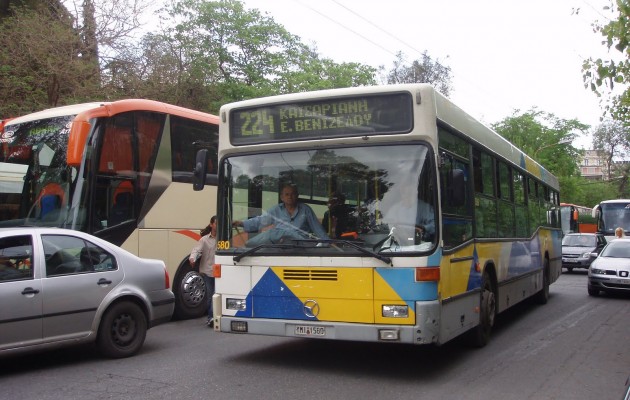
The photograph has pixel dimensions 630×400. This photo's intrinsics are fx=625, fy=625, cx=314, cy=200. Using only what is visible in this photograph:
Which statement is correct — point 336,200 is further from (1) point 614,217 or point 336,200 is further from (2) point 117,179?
(1) point 614,217

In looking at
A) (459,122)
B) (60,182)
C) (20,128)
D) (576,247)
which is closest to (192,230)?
(60,182)

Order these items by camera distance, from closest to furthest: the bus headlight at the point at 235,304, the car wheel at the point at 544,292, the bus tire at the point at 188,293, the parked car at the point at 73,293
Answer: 1. the parked car at the point at 73,293
2. the bus headlight at the point at 235,304
3. the bus tire at the point at 188,293
4. the car wheel at the point at 544,292

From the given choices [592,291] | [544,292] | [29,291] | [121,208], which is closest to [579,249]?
[592,291]

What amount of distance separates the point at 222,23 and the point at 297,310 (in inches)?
1254

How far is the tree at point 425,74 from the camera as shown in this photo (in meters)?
44.8

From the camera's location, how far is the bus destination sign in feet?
22.2

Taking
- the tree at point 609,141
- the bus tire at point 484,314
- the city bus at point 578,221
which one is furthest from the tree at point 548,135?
the bus tire at point 484,314

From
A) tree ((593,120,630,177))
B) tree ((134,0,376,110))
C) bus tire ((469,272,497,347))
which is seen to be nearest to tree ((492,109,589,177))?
tree ((134,0,376,110))

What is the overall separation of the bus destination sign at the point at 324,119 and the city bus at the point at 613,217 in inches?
1051

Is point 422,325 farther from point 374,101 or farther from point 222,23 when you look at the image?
point 222,23

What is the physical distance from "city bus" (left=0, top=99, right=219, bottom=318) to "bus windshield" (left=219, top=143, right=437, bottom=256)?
2671 mm

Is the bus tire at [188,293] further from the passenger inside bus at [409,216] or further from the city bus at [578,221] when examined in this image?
the city bus at [578,221]

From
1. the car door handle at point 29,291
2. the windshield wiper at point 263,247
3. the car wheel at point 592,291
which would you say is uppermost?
the windshield wiper at point 263,247

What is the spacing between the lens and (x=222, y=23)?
36.2m
